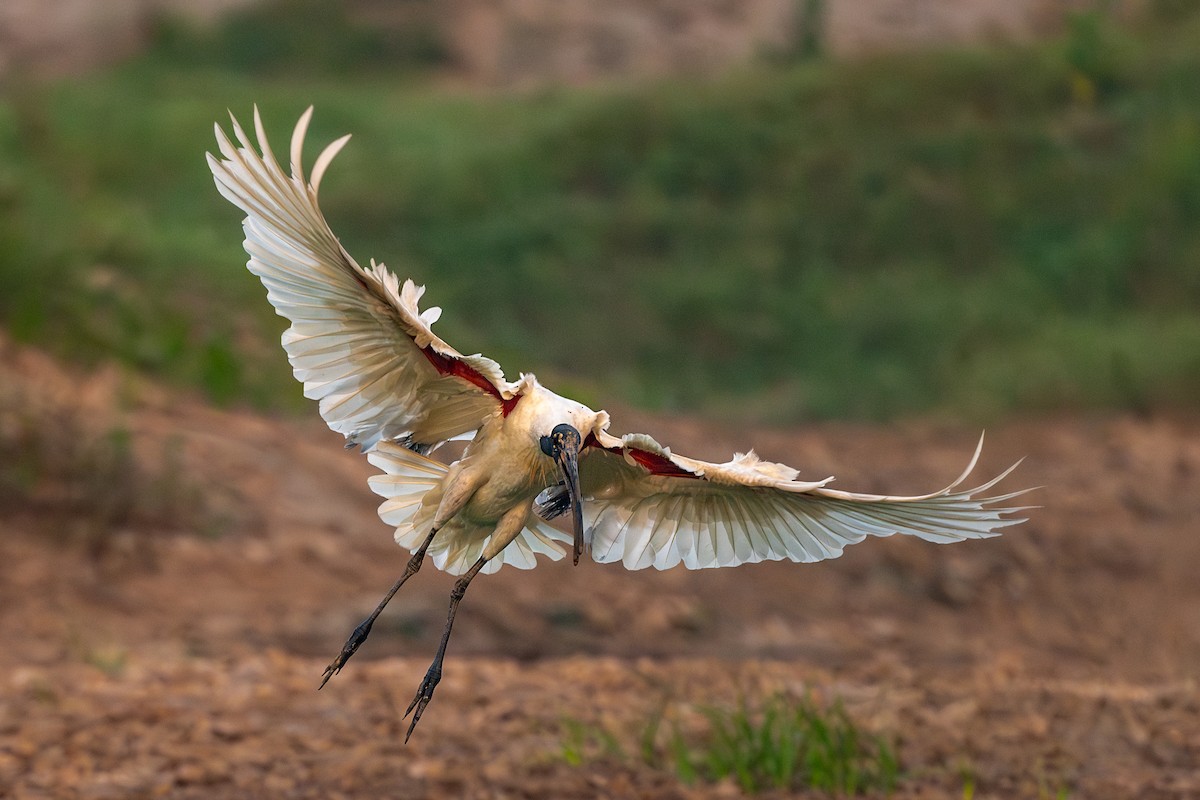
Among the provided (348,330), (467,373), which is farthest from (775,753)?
(348,330)

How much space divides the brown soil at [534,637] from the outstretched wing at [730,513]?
60.8 inches

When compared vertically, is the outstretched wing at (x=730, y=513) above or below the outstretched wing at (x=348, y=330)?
below

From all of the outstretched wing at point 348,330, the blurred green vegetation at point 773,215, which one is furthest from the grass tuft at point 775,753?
the blurred green vegetation at point 773,215

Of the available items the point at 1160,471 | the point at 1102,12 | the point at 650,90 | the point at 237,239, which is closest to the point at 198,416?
the point at 237,239

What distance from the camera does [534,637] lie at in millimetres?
7309

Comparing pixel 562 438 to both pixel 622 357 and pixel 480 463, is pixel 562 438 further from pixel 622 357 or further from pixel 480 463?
pixel 622 357

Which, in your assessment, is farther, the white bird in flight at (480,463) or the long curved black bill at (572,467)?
the white bird in flight at (480,463)

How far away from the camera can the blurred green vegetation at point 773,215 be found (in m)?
11.0

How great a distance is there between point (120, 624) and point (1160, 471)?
21.2 ft

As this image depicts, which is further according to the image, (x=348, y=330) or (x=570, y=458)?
(x=348, y=330)

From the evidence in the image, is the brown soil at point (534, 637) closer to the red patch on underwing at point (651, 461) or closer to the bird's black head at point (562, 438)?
the red patch on underwing at point (651, 461)

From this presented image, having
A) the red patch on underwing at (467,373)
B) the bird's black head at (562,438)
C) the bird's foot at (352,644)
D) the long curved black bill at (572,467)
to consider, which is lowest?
the bird's foot at (352,644)

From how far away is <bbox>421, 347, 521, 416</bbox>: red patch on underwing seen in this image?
340cm

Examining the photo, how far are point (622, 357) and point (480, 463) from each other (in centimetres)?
791
